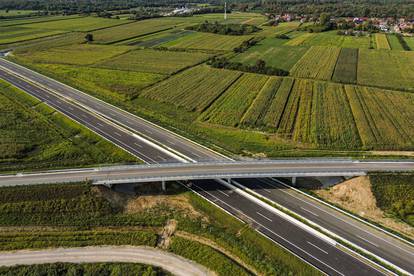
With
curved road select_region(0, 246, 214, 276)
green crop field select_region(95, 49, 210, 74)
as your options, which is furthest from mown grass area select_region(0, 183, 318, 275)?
green crop field select_region(95, 49, 210, 74)

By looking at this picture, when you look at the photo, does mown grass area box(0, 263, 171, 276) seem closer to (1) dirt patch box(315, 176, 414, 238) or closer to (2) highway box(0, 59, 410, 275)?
(2) highway box(0, 59, 410, 275)

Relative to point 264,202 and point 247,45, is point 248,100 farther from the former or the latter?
point 247,45

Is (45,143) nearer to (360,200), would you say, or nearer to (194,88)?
(194,88)

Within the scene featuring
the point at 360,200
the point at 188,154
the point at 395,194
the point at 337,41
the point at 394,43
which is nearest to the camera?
the point at 395,194

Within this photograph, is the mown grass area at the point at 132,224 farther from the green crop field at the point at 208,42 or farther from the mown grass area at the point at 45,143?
the green crop field at the point at 208,42

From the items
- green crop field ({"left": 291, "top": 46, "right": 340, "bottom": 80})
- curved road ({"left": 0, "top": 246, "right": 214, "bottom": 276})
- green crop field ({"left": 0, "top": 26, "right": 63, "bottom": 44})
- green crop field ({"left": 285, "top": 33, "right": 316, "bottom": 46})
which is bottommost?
curved road ({"left": 0, "top": 246, "right": 214, "bottom": 276})

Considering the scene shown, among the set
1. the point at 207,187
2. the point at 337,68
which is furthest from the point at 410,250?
the point at 337,68

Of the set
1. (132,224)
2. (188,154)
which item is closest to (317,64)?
(188,154)
